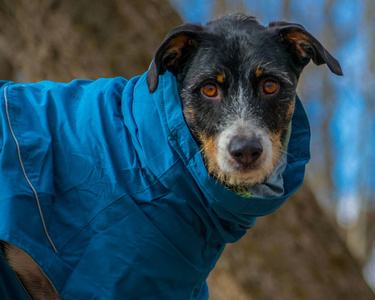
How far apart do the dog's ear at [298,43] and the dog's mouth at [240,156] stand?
2.24 feet

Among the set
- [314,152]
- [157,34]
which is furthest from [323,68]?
[157,34]

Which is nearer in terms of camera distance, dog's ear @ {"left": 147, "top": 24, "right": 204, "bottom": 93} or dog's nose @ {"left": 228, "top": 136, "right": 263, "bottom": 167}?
dog's nose @ {"left": 228, "top": 136, "right": 263, "bottom": 167}

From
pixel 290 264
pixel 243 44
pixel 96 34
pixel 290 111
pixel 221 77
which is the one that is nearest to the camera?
pixel 221 77

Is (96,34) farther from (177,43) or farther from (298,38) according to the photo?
(298,38)

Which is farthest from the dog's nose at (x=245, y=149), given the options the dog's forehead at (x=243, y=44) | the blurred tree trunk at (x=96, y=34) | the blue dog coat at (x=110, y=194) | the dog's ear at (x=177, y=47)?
the blurred tree trunk at (x=96, y=34)

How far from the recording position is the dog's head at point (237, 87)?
3297mm

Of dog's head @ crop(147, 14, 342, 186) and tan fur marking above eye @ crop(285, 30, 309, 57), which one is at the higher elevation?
tan fur marking above eye @ crop(285, 30, 309, 57)

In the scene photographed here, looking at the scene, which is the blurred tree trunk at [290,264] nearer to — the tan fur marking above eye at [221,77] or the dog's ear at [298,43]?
the dog's ear at [298,43]

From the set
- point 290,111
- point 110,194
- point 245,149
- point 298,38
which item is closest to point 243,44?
point 298,38

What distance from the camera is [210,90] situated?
344 centimetres

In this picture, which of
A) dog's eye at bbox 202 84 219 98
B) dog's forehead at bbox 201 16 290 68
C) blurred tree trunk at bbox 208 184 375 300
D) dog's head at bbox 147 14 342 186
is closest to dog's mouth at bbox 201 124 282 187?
dog's head at bbox 147 14 342 186

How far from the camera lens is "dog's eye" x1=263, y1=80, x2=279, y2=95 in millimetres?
3457

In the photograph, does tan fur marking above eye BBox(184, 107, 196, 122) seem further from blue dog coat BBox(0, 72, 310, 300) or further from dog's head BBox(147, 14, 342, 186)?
blue dog coat BBox(0, 72, 310, 300)

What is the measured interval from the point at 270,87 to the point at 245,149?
52cm
